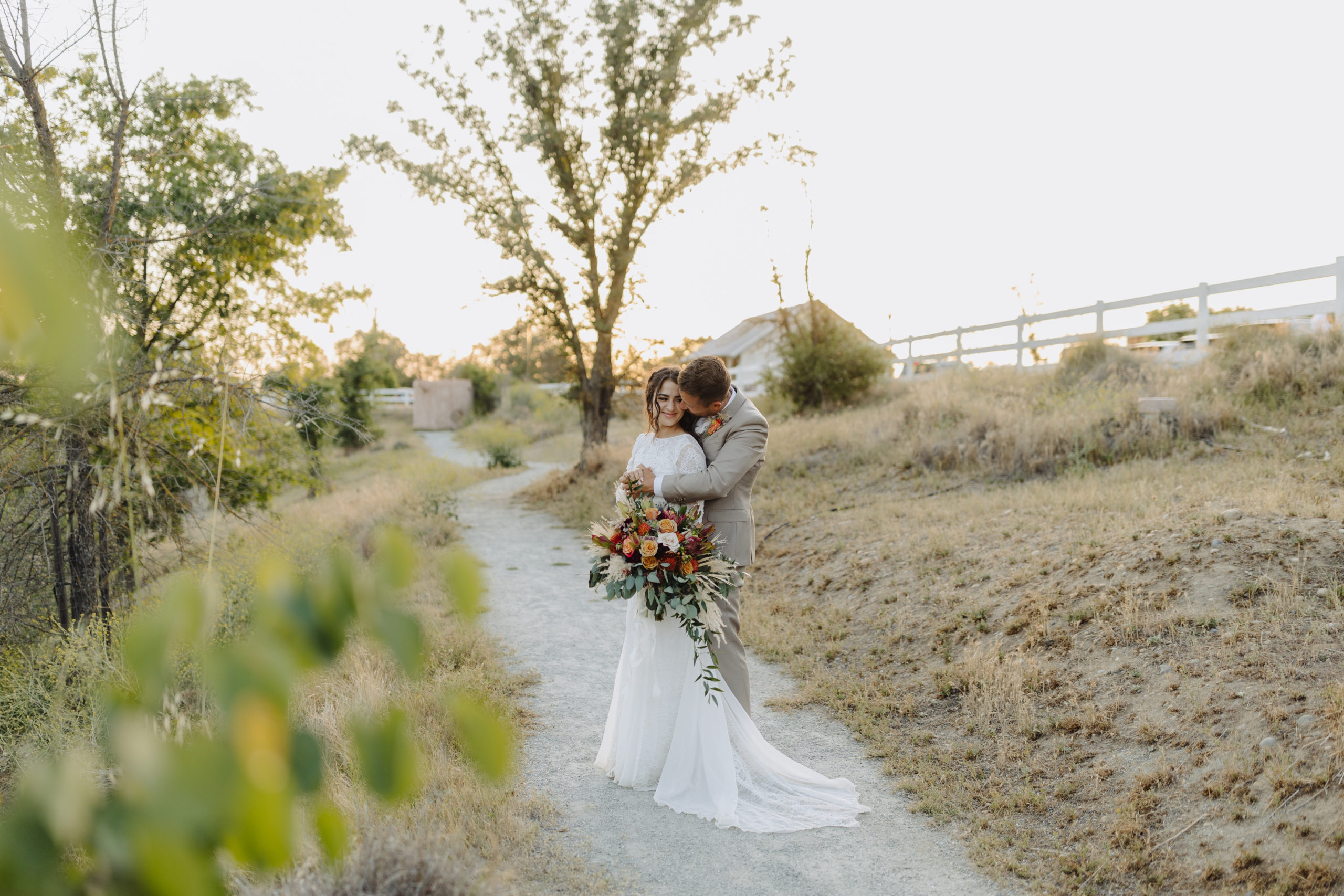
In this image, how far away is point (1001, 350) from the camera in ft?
60.2

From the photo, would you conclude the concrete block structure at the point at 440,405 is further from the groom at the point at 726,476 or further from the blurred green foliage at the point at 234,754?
the blurred green foliage at the point at 234,754

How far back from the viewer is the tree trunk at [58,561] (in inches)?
234

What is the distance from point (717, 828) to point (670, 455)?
1.95 m

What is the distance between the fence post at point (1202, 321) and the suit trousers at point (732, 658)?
11780 millimetres

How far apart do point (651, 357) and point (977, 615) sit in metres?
13.0

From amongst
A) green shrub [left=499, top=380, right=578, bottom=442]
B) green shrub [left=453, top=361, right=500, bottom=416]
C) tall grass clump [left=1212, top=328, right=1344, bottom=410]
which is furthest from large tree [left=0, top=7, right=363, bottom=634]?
green shrub [left=453, top=361, right=500, bottom=416]

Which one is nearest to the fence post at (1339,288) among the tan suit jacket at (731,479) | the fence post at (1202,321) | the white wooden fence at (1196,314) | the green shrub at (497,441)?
the white wooden fence at (1196,314)

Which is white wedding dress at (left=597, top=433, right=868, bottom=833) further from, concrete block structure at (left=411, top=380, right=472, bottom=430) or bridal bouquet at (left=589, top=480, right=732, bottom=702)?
concrete block structure at (left=411, top=380, right=472, bottom=430)

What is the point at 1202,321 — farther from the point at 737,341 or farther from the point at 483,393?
the point at 483,393

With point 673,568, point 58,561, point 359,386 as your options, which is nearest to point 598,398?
point 58,561

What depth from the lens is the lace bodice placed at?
15.8ft

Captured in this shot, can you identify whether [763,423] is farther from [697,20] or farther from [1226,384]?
[697,20]

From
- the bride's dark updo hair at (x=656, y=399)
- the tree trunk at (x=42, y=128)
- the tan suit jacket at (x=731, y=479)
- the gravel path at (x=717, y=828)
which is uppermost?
the tree trunk at (x=42, y=128)

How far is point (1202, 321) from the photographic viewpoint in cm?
1355
